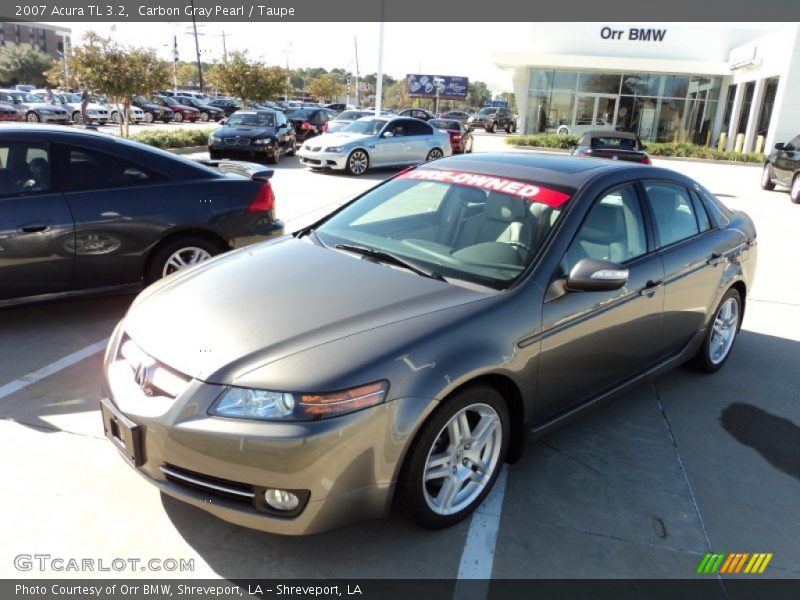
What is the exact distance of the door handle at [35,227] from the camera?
462 centimetres

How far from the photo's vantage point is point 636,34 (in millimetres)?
33344

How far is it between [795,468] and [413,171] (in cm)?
291

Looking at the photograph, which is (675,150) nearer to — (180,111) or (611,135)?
(611,135)

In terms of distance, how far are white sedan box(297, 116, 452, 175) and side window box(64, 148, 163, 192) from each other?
36.9 ft

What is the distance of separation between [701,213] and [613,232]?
1.21 meters

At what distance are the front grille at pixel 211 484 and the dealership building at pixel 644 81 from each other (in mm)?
33697

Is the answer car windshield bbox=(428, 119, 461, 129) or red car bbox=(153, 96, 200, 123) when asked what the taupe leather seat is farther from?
red car bbox=(153, 96, 200, 123)

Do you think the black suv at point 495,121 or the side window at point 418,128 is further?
the black suv at point 495,121

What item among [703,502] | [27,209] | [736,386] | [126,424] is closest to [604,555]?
[703,502]

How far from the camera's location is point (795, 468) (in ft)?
12.1

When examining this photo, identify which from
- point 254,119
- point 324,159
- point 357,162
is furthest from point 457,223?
point 254,119

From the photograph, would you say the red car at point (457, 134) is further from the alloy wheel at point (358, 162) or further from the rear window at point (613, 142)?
the rear window at point (613, 142)

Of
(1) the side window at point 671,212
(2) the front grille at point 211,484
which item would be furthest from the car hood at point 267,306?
(1) the side window at point 671,212

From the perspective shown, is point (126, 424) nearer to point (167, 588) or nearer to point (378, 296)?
point (167, 588)
